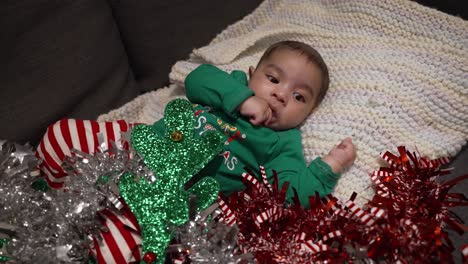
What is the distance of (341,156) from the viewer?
104 centimetres

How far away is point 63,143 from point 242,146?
0.46 metres

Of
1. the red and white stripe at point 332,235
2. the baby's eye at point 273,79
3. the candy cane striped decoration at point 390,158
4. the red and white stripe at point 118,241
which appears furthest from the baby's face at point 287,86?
the red and white stripe at point 118,241

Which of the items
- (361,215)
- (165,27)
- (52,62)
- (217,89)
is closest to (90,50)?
(52,62)

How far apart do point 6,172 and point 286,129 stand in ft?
2.38

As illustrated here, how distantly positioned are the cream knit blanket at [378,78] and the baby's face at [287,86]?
7 centimetres

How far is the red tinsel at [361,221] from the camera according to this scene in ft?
2.68

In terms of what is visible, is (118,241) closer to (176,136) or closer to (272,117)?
(176,136)

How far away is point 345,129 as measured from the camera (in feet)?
3.64

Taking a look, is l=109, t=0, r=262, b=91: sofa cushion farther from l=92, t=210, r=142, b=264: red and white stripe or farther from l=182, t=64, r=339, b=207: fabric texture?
l=92, t=210, r=142, b=264: red and white stripe

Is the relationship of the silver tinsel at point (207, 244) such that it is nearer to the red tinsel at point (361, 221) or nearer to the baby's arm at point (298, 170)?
the red tinsel at point (361, 221)

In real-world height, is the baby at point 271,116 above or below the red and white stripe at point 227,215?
above

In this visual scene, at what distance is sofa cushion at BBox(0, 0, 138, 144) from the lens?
1.01 metres

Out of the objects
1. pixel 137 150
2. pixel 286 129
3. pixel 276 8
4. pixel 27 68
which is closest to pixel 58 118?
pixel 27 68

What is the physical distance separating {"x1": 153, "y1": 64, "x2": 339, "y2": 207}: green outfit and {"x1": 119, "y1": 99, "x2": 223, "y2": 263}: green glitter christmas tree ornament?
9 cm
